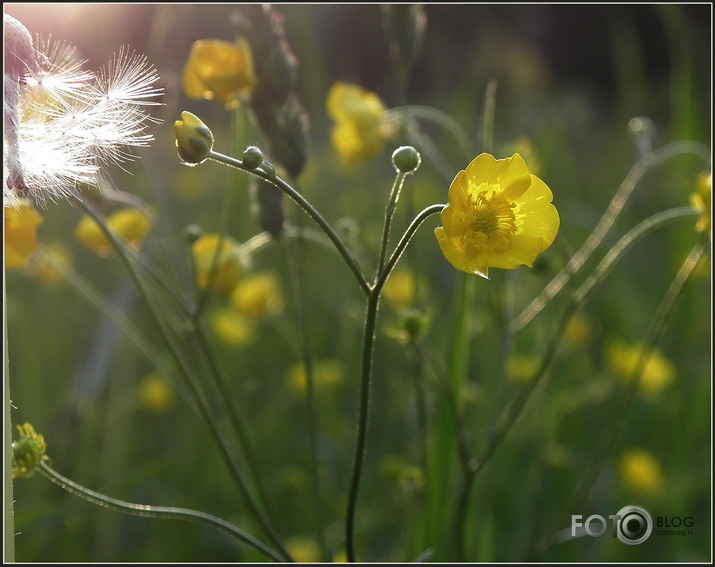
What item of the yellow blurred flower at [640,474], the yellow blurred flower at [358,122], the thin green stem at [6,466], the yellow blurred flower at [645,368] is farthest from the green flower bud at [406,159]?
the yellow blurred flower at [645,368]

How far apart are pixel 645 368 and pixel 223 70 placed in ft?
5.16

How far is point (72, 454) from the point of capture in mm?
1795

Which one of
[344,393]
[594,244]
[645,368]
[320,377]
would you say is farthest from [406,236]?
[344,393]

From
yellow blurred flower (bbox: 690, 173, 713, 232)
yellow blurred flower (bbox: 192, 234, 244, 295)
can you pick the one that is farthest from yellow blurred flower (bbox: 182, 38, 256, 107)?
yellow blurred flower (bbox: 690, 173, 713, 232)

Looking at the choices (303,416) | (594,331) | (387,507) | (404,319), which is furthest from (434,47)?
(404,319)

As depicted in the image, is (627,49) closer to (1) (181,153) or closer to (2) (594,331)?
(2) (594,331)

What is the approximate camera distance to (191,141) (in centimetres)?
67

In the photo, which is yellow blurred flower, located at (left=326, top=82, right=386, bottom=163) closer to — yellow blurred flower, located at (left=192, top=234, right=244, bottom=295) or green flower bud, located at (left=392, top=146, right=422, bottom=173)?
yellow blurred flower, located at (left=192, top=234, right=244, bottom=295)

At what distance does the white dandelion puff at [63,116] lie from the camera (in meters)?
0.77

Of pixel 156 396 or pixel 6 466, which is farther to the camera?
pixel 156 396

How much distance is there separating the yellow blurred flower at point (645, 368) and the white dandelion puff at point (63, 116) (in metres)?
1.68

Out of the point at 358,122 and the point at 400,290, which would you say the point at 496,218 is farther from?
the point at 400,290

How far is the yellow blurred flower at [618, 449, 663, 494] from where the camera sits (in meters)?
1.92

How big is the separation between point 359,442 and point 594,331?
7.57 feet
